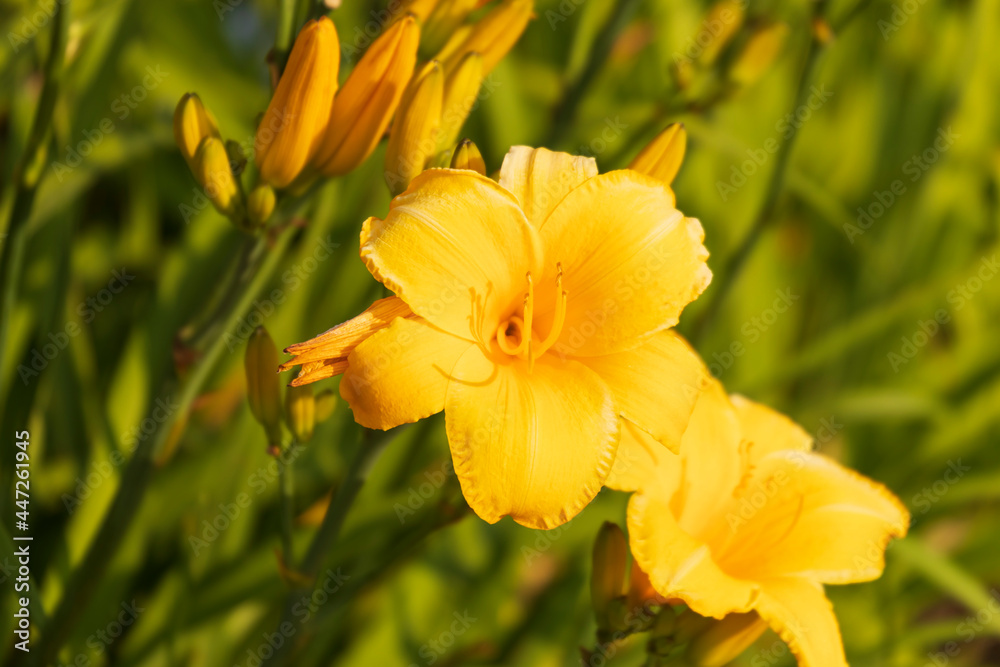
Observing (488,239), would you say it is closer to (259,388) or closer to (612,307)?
(612,307)

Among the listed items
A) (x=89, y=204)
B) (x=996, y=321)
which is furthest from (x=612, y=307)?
(x=996, y=321)

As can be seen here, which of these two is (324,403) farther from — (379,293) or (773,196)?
(773,196)
